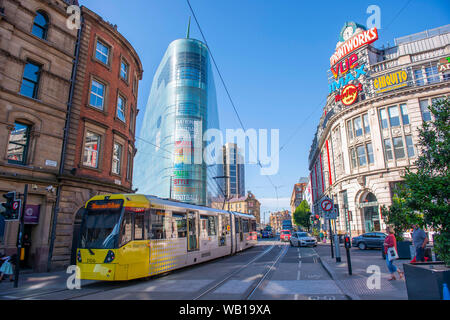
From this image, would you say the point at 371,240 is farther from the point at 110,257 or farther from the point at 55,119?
the point at 55,119

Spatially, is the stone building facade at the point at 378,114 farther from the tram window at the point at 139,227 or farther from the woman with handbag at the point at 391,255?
the tram window at the point at 139,227

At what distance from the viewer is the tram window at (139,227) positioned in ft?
31.5

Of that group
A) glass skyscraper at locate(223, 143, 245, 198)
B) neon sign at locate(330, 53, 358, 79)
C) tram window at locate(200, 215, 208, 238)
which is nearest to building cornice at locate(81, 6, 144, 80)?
tram window at locate(200, 215, 208, 238)

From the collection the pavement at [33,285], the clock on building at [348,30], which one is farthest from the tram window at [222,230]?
the clock on building at [348,30]

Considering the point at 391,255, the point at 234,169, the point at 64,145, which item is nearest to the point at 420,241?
the point at 391,255

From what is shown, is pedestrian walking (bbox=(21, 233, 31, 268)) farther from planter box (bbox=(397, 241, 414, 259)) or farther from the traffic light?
planter box (bbox=(397, 241, 414, 259))

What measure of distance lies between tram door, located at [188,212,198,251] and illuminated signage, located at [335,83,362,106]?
28.4m

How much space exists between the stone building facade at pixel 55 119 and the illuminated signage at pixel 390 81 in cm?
2835

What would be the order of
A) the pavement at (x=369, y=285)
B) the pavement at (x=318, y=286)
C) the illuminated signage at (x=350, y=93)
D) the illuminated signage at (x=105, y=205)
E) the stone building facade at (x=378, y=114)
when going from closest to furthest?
1. the pavement at (x=369, y=285)
2. the pavement at (x=318, y=286)
3. the illuminated signage at (x=105, y=205)
4. the stone building facade at (x=378, y=114)
5. the illuminated signage at (x=350, y=93)

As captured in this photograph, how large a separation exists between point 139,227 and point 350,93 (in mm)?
32442

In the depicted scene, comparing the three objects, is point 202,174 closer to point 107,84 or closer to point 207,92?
point 207,92

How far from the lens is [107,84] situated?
60.1 ft

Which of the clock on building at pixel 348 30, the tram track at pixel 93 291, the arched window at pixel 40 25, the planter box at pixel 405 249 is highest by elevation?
the clock on building at pixel 348 30
